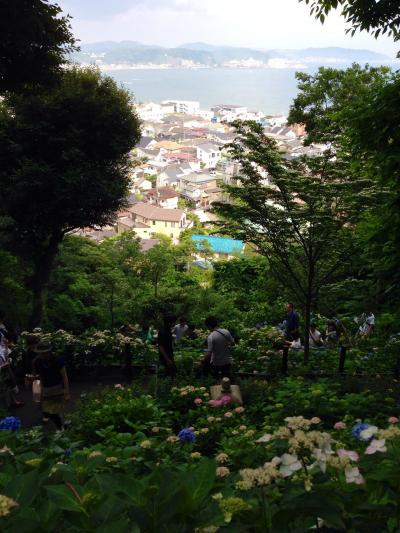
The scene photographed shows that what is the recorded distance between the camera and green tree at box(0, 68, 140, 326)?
44.7ft

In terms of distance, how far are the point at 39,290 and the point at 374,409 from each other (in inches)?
446

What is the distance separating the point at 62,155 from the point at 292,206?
773 cm

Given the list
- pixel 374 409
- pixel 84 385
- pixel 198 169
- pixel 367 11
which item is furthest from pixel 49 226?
pixel 198 169

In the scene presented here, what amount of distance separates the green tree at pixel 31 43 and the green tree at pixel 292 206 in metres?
4.89

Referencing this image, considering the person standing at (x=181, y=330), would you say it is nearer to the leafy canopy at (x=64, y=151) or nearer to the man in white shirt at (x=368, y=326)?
the man in white shirt at (x=368, y=326)

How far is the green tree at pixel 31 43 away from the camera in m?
9.77

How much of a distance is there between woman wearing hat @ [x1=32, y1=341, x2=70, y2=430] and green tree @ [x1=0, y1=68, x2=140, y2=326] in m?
7.54

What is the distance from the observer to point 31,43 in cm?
1104

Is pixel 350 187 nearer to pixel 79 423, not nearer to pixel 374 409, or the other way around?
pixel 374 409

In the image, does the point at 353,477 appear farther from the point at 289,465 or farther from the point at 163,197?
the point at 163,197

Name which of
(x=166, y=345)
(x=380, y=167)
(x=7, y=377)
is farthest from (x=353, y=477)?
(x=7, y=377)

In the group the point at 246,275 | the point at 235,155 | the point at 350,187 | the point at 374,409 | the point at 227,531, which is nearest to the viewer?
the point at 227,531

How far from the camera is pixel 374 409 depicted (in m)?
5.57

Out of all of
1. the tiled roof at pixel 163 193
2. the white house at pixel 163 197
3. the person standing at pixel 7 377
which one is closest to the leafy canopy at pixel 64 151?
the person standing at pixel 7 377
